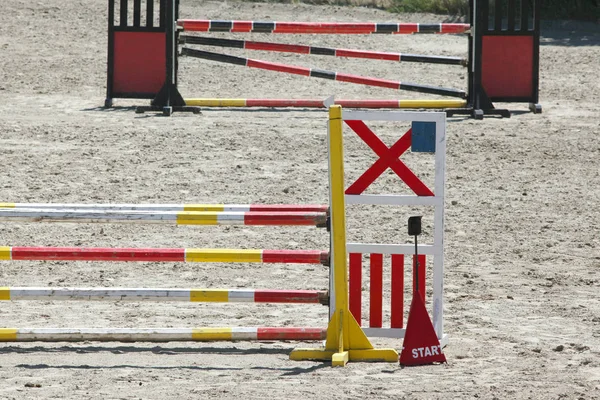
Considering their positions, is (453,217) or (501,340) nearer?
(501,340)

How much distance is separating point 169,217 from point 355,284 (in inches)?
40.5

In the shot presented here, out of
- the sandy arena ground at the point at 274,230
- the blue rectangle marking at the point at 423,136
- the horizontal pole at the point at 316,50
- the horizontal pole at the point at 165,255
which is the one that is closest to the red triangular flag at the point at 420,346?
the sandy arena ground at the point at 274,230

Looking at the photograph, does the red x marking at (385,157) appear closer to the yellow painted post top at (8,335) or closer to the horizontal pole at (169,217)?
the horizontal pole at (169,217)

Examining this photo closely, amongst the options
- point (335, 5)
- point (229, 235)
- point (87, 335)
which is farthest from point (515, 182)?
point (335, 5)

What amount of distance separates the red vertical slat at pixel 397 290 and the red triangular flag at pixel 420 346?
44 cm

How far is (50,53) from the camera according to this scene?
53.2 feet

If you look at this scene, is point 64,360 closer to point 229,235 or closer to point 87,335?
point 87,335

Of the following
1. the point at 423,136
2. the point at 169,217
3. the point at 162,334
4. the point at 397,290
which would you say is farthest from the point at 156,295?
the point at 423,136

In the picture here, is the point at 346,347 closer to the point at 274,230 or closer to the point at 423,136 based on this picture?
the point at 423,136

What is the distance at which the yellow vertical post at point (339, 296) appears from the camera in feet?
17.9

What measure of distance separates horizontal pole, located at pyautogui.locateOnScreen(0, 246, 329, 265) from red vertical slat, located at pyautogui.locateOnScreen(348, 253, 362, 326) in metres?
0.23

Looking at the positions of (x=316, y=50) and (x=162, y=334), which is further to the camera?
(x=316, y=50)

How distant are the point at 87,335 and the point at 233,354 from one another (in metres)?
0.74

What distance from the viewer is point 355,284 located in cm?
585
